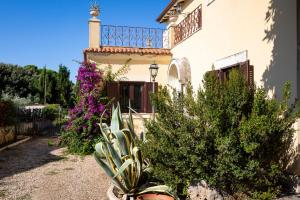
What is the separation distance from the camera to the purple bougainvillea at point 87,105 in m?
10.7

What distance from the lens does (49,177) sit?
7395 millimetres

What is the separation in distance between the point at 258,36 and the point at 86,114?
254 inches

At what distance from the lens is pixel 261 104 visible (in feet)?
14.8

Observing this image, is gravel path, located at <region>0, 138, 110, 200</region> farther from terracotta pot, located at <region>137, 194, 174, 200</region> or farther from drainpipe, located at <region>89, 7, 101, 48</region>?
drainpipe, located at <region>89, 7, 101, 48</region>

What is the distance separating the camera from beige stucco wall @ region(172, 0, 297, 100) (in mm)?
5594

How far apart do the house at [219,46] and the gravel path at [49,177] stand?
126 inches

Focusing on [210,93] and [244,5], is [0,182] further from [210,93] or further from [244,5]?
[244,5]

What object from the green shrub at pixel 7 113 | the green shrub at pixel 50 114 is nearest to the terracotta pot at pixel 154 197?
→ the green shrub at pixel 7 113

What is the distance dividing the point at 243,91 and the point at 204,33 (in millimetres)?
5621

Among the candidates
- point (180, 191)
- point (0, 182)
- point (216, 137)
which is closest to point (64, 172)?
point (0, 182)

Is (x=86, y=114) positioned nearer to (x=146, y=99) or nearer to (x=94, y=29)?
(x=146, y=99)

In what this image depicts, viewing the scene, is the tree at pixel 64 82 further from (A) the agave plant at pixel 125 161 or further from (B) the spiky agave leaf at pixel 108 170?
(B) the spiky agave leaf at pixel 108 170

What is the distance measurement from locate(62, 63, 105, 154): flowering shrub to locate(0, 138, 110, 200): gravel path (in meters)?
0.63

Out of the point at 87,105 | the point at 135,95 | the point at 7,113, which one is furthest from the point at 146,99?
the point at 7,113
